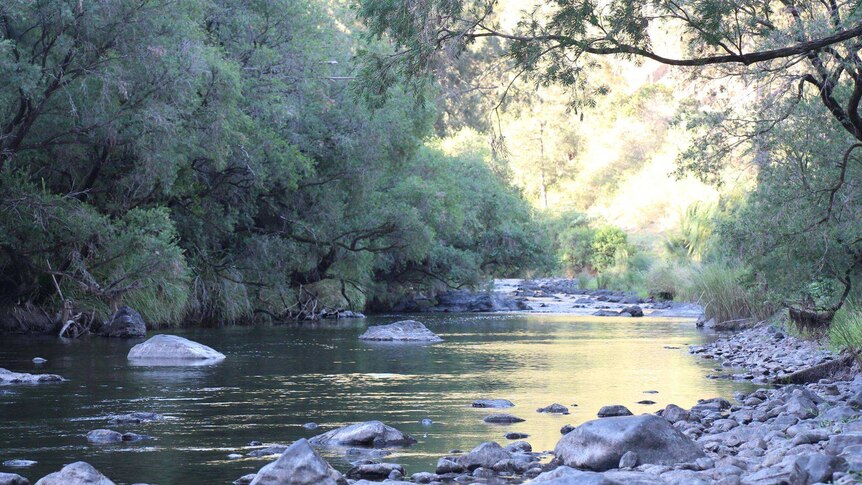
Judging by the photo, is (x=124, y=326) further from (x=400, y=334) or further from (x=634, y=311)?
(x=634, y=311)

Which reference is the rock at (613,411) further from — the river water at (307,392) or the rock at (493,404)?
the rock at (493,404)

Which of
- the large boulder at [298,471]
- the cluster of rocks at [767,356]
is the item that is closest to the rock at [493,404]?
the cluster of rocks at [767,356]

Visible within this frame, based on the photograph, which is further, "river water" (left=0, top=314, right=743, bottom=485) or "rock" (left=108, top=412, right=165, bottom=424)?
"rock" (left=108, top=412, right=165, bottom=424)

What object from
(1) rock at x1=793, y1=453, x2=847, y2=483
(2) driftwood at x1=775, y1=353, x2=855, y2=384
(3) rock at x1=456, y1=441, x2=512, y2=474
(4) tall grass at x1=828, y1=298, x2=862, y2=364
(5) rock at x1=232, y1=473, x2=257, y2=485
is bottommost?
(5) rock at x1=232, y1=473, x2=257, y2=485

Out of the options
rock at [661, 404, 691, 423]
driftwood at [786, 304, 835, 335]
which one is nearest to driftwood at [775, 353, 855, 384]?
driftwood at [786, 304, 835, 335]

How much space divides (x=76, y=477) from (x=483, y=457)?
2.86 meters

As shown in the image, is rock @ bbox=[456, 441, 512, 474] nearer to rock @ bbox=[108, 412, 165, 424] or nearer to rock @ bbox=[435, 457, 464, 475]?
rock @ bbox=[435, 457, 464, 475]

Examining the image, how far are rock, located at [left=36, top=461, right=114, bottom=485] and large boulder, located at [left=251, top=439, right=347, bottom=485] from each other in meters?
0.97

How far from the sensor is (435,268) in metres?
35.3

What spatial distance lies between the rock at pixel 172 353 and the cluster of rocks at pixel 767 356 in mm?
7801

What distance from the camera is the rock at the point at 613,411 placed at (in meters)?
10.0

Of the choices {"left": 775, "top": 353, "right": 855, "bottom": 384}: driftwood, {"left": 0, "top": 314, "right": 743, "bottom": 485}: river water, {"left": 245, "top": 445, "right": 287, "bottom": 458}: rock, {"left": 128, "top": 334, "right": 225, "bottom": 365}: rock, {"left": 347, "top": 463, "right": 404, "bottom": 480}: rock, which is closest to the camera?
{"left": 347, "top": 463, "right": 404, "bottom": 480}: rock

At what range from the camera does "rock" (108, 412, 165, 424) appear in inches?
382

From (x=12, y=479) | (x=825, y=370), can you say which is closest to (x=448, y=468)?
(x=12, y=479)
